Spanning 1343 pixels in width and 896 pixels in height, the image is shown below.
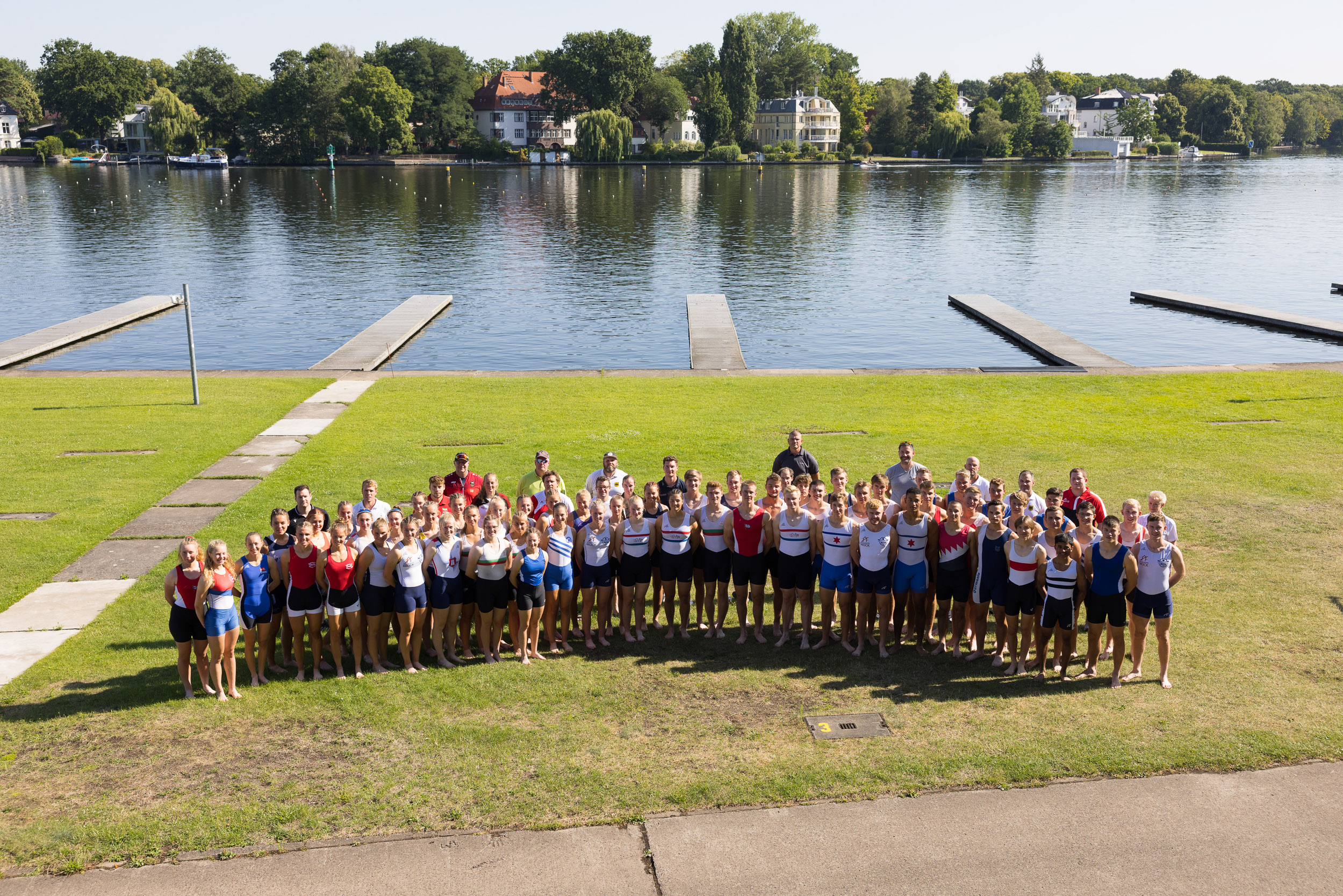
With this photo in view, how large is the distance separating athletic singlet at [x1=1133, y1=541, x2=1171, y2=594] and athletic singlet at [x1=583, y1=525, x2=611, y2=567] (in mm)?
5470

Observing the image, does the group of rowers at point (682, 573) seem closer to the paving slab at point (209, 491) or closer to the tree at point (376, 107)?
the paving slab at point (209, 491)

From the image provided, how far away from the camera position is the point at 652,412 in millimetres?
20719

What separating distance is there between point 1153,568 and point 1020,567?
1.25 metres

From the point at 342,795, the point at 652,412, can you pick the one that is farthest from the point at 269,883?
the point at 652,412

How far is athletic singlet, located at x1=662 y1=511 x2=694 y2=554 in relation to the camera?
439 inches

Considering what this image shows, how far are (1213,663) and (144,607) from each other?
473 inches

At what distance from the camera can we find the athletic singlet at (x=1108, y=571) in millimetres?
9906

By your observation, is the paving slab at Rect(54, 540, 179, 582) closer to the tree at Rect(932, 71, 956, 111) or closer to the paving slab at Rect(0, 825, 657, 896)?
the paving slab at Rect(0, 825, 657, 896)

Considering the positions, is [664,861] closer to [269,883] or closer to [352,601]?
[269,883]

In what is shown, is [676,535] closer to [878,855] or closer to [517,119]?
[878,855]

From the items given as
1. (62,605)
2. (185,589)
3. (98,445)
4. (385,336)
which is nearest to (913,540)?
(185,589)

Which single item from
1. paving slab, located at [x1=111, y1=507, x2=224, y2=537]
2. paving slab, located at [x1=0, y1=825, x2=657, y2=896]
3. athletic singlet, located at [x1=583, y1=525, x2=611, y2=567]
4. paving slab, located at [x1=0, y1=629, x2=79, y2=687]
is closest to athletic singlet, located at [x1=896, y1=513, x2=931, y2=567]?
athletic singlet, located at [x1=583, y1=525, x2=611, y2=567]

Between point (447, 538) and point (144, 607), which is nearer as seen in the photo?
point (447, 538)

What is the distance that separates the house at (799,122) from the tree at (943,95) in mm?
15488
